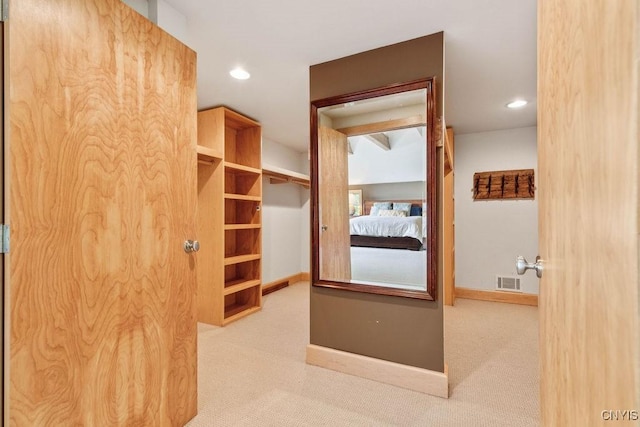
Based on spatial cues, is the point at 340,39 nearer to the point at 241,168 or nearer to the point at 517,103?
the point at 241,168

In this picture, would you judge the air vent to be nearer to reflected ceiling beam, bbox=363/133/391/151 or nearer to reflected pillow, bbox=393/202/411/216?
reflected pillow, bbox=393/202/411/216

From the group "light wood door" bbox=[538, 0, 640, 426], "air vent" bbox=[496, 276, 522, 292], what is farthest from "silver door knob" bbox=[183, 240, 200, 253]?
"air vent" bbox=[496, 276, 522, 292]

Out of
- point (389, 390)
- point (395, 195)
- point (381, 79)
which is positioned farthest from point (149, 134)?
point (389, 390)

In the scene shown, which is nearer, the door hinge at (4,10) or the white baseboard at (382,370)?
the door hinge at (4,10)

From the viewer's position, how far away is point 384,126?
2.25 meters

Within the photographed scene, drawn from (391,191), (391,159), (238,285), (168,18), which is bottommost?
(238,285)

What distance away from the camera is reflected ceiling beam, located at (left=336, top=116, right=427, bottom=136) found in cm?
207

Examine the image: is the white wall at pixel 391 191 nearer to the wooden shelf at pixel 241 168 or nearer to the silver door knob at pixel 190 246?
the silver door knob at pixel 190 246

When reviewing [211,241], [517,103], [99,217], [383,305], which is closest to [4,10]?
[99,217]

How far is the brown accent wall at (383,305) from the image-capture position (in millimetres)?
1972

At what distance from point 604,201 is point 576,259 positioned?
18cm

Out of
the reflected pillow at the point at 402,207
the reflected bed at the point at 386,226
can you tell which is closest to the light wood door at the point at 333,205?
the reflected bed at the point at 386,226

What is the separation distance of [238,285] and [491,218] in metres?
3.36

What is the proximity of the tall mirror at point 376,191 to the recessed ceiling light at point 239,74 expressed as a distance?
2.23 ft
